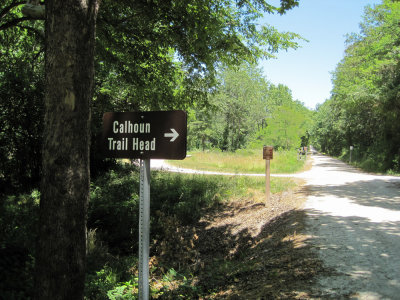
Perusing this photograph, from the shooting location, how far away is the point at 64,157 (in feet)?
7.13

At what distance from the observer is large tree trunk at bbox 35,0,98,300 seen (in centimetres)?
217

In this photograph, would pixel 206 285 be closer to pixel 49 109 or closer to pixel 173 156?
pixel 173 156

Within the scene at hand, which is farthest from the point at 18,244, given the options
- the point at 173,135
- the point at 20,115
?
the point at 20,115

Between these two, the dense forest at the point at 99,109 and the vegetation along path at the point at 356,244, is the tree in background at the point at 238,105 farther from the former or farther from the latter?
the vegetation along path at the point at 356,244

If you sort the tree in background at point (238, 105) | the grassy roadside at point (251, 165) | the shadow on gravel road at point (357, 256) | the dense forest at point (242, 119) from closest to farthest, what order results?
the shadow on gravel road at point (357, 256), the grassy roadside at point (251, 165), the dense forest at point (242, 119), the tree in background at point (238, 105)

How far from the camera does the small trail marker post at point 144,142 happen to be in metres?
2.36

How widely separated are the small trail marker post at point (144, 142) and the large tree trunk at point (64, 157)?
368 millimetres

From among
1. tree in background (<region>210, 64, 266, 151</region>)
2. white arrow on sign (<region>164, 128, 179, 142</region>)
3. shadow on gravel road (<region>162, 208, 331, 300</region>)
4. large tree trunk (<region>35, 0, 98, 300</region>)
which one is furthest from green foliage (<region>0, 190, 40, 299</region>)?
tree in background (<region>210, 64, 266, 151</region>)

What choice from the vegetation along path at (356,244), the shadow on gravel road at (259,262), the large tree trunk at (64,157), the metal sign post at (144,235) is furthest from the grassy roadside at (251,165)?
the large tree trunk at (64,157)

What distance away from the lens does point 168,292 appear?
431cm

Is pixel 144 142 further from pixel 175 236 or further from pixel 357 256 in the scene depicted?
pixel 175 236

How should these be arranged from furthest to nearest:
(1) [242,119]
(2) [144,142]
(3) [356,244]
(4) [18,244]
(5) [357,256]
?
(1) [242,119] < (4) [18,244] < (3) [356,244] < (5) [357,256] < (2) [144,142]

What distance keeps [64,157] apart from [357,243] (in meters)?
4.59

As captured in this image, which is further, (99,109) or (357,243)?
(99,109)
